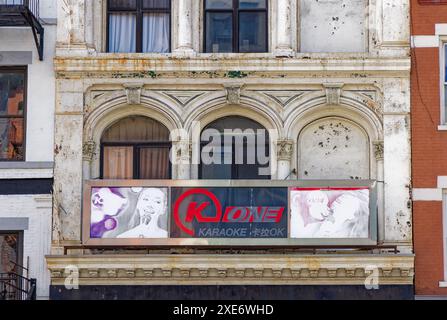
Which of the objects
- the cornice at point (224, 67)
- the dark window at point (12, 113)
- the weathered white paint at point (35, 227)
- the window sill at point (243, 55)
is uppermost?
the window sill at point (243, 55)

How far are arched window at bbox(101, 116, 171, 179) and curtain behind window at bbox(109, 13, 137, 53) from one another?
1.53 m

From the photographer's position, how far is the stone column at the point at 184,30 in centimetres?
3045

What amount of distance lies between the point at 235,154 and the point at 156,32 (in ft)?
10.2

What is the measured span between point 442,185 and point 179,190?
5.34 meters

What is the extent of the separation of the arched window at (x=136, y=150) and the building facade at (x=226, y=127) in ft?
0.09

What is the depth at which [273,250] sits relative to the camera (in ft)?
97.4

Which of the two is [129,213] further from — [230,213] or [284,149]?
[284,149]

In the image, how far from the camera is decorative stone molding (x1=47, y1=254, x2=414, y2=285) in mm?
29203

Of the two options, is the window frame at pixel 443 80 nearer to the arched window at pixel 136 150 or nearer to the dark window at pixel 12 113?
the arched window at pixel 136 150

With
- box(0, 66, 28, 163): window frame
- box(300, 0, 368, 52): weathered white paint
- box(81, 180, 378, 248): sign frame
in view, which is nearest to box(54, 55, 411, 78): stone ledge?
box(300, 0, 368, 52): weathered white paint

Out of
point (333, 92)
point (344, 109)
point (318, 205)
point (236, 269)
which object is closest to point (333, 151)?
point (344, 109)

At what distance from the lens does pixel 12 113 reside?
30.6 metres

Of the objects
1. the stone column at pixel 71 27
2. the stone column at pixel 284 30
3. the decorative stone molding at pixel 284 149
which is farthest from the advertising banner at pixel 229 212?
the stone column at pixel 71 27
